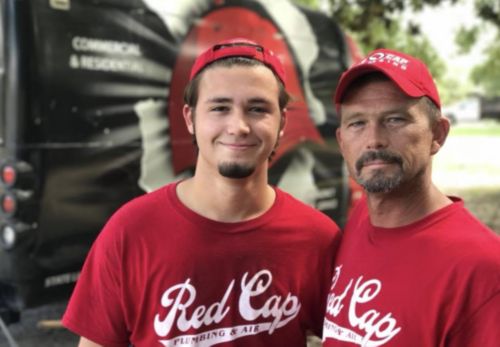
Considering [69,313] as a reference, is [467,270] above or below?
above

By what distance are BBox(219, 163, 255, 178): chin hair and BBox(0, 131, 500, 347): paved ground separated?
303 centimetres

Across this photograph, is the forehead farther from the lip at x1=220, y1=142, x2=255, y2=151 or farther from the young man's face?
the lip at x1=220, y1=142, x2=255, y2=151

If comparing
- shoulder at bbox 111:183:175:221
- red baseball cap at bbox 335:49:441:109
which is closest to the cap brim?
red baseball cap at bbox 335:49:441:109

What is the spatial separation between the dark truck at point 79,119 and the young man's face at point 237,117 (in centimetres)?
224

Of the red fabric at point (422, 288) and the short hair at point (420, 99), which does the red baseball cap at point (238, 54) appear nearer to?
the short hair at point (420, 99)

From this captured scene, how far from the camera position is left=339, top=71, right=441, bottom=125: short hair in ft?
5.94

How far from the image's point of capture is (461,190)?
46.3ft

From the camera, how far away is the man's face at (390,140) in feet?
5.83

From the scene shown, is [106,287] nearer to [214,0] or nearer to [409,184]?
[409,184]

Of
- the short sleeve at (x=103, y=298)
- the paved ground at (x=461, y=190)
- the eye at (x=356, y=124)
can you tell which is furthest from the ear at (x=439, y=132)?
the paved ground at (x=461, y=190)

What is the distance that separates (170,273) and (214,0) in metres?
3.66

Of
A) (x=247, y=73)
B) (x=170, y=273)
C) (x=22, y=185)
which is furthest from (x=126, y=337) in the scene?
(x=22, y=185)

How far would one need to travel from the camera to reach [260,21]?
5.68 meters

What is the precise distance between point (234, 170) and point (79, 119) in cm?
242
